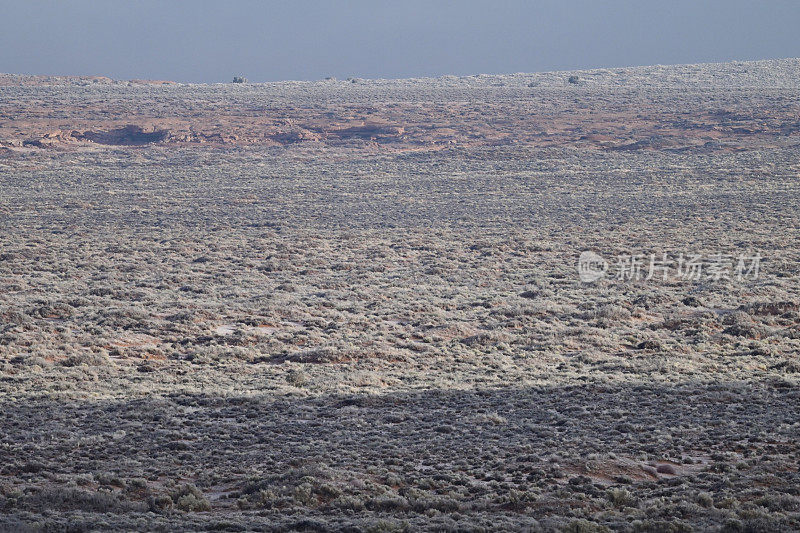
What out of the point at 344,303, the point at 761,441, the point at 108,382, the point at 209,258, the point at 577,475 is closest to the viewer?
the point at 577,475

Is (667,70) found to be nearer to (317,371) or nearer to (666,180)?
(666,180)

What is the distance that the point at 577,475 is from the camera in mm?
9289

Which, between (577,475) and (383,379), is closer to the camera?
(577,475)

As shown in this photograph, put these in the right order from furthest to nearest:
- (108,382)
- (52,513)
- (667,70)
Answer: (667,70) < (108,382) < (52,513)

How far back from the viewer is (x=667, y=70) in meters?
102

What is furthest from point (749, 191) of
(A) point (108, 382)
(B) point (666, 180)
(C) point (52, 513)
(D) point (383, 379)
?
(C) point (52, 513)

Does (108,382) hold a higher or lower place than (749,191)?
lower

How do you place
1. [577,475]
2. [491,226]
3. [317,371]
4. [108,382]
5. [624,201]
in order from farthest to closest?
[624,201]
[491,226]
[317,371]
[108,382]
[577,475]

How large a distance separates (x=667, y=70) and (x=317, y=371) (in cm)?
9766

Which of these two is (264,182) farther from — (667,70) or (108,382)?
(667,70)

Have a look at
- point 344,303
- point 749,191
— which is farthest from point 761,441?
point 749,191

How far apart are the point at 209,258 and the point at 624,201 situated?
23.1m

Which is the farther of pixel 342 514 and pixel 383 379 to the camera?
pixel 383 379

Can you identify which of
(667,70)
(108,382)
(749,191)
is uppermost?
(667,70)
